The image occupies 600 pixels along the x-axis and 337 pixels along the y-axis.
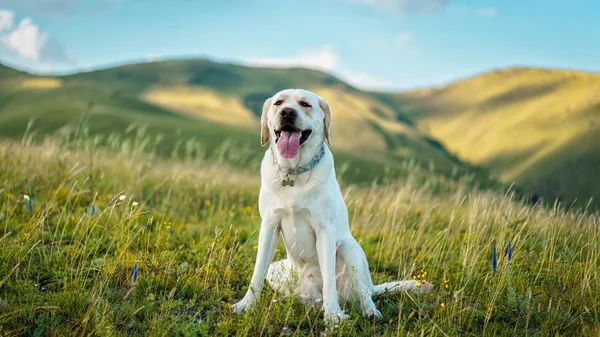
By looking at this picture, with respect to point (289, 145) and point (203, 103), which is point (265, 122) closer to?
point (289, 145)

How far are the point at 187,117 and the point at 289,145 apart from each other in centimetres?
10956

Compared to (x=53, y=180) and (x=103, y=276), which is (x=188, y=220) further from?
(x=103, y=276)

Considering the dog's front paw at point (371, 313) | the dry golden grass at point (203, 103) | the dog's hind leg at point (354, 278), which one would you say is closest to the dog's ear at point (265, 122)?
the dog's hind leg at point (354, 278)

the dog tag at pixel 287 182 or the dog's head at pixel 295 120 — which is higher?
the dog's head at pixel 295 120

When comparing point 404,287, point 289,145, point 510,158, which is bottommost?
point 510,158

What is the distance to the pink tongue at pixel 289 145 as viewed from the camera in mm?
3623

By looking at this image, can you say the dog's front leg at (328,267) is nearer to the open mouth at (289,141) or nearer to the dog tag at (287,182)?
the dog tag at (287,182)

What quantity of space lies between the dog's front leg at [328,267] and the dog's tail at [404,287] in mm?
690

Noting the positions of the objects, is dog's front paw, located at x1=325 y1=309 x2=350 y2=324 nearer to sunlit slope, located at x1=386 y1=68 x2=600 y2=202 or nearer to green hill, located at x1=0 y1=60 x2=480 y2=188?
green hill, located at x1=0 y1=60 x2=480 y2=188

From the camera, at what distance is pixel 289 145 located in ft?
11.9

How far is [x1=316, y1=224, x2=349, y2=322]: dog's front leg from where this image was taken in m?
3.57

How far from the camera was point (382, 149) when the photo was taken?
450 feet

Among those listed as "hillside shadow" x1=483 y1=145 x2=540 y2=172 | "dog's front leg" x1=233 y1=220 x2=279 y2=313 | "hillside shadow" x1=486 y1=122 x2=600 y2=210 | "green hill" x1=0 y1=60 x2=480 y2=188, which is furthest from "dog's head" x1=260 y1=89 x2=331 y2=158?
"hillside shadow" x1=483 y1=145 x2=540 y2=172

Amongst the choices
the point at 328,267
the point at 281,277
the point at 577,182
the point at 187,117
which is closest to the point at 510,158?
the point at 187,117
